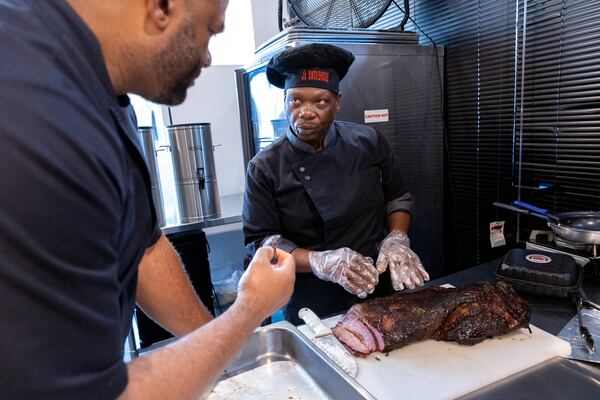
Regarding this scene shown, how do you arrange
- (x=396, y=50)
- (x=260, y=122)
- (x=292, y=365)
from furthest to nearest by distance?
(x=260, y=122) < (x=396, y=50) < (x=292, y=365)

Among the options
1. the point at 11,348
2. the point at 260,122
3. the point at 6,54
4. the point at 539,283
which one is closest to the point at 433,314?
the point at 539,283

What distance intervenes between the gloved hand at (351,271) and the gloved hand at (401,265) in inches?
3.4

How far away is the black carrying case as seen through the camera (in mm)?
1283

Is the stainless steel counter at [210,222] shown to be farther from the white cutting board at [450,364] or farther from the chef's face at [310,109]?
the white cutting board at [450,364]

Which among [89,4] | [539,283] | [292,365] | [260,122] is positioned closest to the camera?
[89,4]

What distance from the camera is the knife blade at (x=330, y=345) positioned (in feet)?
3.36

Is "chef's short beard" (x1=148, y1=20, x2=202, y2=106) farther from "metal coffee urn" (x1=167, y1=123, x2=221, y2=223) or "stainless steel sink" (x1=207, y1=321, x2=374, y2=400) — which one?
"metal coffee urn" (x1=167, y1=123, x2=221, y2=223)

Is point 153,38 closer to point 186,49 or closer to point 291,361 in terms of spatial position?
point 186,49

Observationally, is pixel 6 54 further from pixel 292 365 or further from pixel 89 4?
pixel 292 365

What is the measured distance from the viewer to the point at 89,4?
0.56m

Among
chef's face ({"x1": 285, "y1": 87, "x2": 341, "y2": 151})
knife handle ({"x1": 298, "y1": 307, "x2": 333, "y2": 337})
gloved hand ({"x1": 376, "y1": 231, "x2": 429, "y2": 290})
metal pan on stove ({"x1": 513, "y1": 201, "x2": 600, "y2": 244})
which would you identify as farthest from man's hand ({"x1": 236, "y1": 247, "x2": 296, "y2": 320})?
metal pan on stove ({"x1": 513, "y1": 201, "x2": 600, "y2": 244})

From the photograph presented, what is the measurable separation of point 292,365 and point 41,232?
2.61ft

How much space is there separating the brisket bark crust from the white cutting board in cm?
3

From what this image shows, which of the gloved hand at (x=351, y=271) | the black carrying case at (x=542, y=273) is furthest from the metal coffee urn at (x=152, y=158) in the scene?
the black carrying case at (x=542, y=273)
